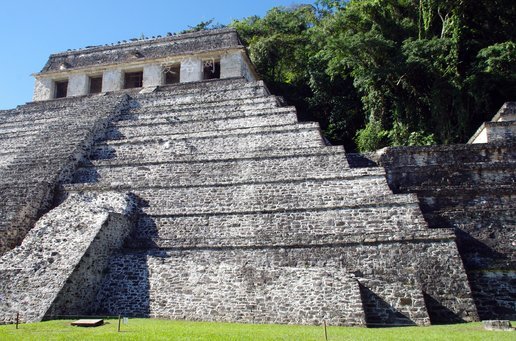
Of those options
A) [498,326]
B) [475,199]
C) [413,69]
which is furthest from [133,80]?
[498,326]

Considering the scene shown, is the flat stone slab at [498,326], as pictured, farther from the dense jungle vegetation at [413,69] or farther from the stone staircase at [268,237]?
the dense jungle vegetation at [413,69]

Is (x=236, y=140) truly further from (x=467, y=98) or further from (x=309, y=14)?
(x=309, y=14)

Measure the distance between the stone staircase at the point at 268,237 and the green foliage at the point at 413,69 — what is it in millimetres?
6730

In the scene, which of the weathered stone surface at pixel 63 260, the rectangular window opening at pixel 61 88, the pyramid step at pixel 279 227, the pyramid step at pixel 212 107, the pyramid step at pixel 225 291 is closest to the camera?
the pyramid step at pixel 225 291

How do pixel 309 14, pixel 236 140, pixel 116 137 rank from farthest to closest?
pixel 309 14 → pixel 116 137 → pixel 236 140

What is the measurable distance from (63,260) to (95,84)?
1517cm

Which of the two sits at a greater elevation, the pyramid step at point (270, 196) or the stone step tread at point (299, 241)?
the pyramid step at point (270, 196)

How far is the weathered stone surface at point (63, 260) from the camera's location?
7.25 meters

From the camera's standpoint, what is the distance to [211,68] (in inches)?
810

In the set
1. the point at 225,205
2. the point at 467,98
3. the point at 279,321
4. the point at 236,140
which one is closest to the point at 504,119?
the point at 467,98

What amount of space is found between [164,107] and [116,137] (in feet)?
8.11

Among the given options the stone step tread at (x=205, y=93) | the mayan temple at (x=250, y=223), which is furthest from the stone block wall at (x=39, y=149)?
the stone step tread at (x=205, y=93)

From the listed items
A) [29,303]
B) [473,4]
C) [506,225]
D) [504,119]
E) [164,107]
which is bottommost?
[29,303]

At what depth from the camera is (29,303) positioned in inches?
282
